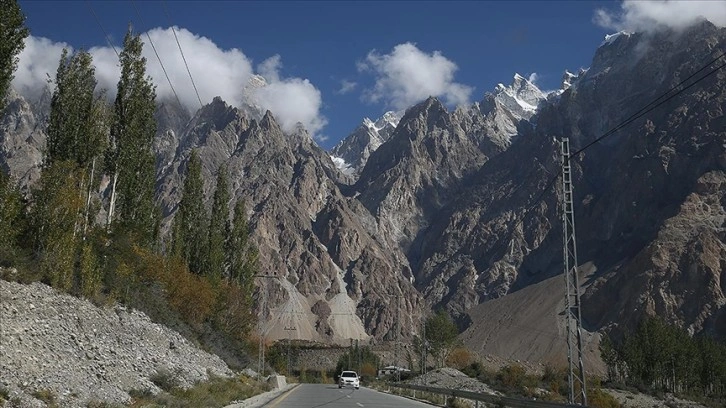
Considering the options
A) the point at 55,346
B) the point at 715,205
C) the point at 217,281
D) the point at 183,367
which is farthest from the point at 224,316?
the point at 715,205

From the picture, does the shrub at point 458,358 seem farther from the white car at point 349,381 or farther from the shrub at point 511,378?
the white car at point 349,381

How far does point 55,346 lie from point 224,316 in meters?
45.6

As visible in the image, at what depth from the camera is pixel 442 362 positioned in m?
138

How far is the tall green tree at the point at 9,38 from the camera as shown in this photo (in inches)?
984

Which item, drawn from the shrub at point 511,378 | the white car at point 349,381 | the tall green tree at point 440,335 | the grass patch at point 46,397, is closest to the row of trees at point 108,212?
the grass patch at point 46,397

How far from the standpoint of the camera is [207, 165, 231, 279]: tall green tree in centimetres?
6175

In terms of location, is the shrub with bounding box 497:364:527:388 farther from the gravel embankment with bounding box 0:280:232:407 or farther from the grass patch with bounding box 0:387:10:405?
the grass patch with bounding box 0:387:10:405

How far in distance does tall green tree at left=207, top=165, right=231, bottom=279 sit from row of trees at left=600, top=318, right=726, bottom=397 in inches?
2801

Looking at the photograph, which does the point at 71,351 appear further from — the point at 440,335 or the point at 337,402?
the point at 440,335

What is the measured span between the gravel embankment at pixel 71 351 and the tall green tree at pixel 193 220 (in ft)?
87.1

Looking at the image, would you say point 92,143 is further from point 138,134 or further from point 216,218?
point 216,218

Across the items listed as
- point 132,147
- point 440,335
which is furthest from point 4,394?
point 440,335

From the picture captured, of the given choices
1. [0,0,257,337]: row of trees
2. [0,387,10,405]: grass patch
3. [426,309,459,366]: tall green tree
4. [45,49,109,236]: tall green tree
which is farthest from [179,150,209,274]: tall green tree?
[426,309,459,366]: tall green tree

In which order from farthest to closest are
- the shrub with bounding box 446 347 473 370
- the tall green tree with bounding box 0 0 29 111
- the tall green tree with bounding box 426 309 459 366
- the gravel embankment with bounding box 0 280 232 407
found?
the shrub with bounding box 446 347 473 370, the tall green tree with bounding box 426 309 459 366, the tall green tree with bounding box 0 0 29 111, the gravel embankment with bounding box 0 280 232 407
